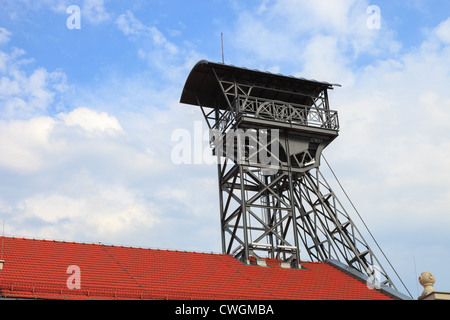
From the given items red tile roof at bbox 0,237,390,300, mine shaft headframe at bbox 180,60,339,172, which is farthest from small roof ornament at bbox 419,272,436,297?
mine shaft headframe at bbox 180,60,339,172

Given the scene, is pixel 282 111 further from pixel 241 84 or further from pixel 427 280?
pixel 427 280

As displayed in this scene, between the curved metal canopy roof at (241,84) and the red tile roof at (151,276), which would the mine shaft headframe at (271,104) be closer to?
the curved metal canopy roof at (241,84)

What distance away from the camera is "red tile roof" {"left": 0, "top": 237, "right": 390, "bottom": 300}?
1997cm

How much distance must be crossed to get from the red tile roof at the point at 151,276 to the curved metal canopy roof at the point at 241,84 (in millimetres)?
9490

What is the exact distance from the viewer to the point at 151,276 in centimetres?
2312

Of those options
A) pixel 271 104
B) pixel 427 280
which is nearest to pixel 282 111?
pixel 271 104

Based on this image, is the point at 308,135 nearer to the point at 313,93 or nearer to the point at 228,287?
the point at 313,93

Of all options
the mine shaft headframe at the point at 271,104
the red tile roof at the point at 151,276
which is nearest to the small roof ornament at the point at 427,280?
the red tile roof at the point at 151,276

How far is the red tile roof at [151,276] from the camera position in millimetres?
19969

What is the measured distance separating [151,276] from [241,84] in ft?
41.3

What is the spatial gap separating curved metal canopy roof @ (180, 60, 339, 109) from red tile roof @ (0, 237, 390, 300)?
31.1 feet

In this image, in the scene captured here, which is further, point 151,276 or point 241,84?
point 241,84
